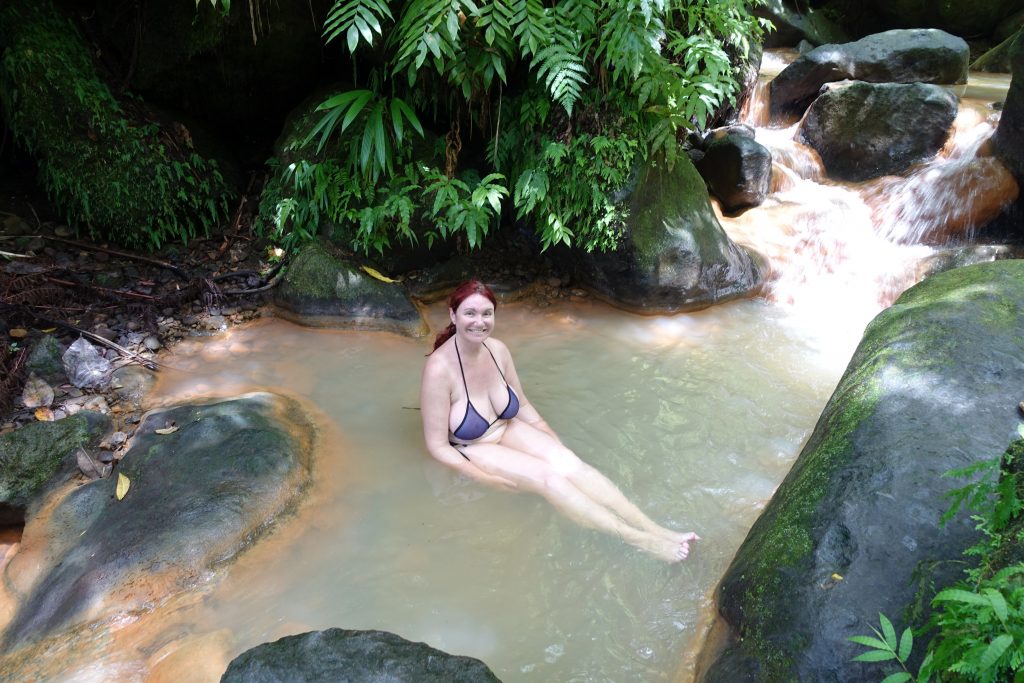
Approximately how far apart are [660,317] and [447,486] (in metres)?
2.78

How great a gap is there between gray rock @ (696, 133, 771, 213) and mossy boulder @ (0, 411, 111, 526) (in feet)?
21.3

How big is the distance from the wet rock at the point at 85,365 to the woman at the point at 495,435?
7.58 ft

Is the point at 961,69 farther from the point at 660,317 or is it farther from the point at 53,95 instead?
the point at 53,95

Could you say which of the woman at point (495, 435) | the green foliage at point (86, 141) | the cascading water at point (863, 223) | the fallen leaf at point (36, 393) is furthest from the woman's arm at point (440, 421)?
the cascading water at point (863, 223)

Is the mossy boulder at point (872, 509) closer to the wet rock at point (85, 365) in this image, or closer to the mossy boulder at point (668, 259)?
the mossy boulder at point (668, 259)

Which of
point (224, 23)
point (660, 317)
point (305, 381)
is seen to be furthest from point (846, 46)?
point (305, 381)

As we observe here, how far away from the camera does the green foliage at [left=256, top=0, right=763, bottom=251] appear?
16.5 feet

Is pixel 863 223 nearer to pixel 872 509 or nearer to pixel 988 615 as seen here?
pixel 872 509

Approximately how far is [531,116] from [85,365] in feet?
12.2

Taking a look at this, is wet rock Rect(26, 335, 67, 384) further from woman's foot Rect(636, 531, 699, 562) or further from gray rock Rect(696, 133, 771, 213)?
gray rock Rect(696, 133, 771, 213)

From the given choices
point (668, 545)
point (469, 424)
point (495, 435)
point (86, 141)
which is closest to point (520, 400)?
point (495, 435)

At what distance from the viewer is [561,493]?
3.57 meters

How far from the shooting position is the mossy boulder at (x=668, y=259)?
5.75 m

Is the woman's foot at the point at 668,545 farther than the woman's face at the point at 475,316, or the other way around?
the woman's face at the point at 475,316
